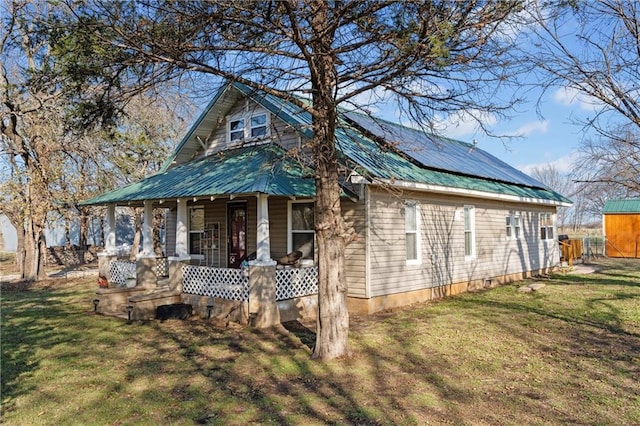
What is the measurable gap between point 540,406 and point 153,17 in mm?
7031

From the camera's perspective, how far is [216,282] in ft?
34.3

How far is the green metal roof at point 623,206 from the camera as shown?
2775 centimetres

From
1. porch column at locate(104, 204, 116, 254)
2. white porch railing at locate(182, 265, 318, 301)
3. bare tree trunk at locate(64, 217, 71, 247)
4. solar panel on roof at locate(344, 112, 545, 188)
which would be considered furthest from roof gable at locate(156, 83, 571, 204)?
bare tree trunk at locate(64, 217, 71, 247)

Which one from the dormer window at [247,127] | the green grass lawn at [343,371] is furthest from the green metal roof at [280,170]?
the green grass lawn at [343,371]

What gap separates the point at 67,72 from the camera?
6590 millimetres

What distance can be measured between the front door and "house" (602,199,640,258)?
24.8 m

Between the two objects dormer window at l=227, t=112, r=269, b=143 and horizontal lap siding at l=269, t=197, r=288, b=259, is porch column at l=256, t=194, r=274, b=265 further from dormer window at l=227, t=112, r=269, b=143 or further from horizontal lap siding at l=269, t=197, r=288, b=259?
dormer window at l=227, t=112, r=269, b=143

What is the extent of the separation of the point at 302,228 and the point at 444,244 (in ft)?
14.3

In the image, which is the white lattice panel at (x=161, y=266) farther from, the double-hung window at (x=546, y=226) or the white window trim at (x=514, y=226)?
the double-hung window at (x=546, y=226)

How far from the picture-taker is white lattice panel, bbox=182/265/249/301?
32.3 feet

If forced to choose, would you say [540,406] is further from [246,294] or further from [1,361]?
[1,361]

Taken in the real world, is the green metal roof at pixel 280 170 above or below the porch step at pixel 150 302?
above

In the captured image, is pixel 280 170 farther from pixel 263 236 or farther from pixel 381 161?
pixel 381 161

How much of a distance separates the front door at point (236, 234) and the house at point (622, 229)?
24.8 metres
